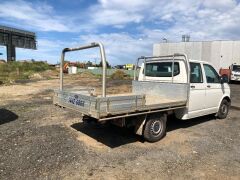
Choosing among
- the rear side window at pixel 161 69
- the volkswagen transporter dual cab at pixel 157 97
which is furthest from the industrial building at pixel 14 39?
the volkswagen transporter dual cab at pixel 157 97

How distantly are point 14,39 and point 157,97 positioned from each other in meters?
73.0

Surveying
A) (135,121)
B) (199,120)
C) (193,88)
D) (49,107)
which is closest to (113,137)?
(135,121)

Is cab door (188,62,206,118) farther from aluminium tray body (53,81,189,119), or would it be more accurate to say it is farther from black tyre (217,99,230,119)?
black tyre (217,99,230,119)

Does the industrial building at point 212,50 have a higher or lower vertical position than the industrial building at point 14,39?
lower

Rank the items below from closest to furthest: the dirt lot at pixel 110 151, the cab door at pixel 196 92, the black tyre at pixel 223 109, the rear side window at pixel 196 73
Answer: the dirt lot at pixel 110 151
the cab door at pixel 196 92
the rear side window at pixel 196 73
the black tyre at pixel 223 109

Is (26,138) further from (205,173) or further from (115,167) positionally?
(205,173)

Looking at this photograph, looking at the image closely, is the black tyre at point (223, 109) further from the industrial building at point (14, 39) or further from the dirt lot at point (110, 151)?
the industrial building at point (14, 39)

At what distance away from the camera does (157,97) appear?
8.06 metres

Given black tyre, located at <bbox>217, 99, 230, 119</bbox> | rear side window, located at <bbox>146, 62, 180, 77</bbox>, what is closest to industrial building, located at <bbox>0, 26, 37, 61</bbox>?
rear side window, located at <bbox>146, 62, 180, 77</bbox>

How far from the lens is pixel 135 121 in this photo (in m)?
6.70

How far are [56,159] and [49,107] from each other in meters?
6.34

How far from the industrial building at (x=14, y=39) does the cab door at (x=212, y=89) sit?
7000 centimetres

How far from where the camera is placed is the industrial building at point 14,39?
71.8 m

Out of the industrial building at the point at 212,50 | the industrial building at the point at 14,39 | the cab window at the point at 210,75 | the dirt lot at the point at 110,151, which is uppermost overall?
the industrial building at the point at 14,39
